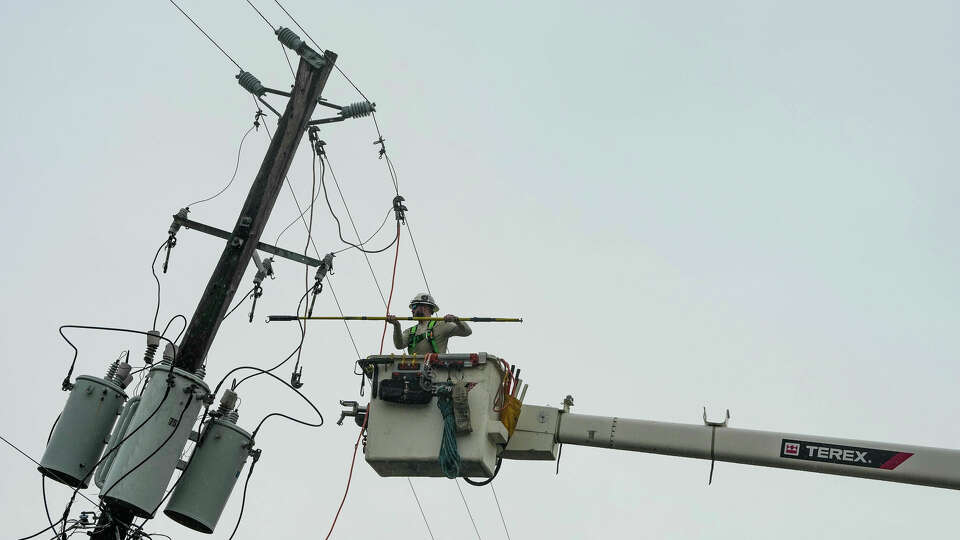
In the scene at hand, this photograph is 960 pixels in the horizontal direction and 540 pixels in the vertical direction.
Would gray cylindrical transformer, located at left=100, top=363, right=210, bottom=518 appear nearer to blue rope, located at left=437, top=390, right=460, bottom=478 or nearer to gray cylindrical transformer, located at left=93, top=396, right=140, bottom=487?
gray cylindrical transformer, located at left=93, top=396, right=140, bottom=487

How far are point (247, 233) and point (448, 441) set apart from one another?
2.57 metres

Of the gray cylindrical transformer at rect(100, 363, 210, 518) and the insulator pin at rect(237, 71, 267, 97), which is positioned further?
the insulator pin at rect(237, 71, 267, 97)

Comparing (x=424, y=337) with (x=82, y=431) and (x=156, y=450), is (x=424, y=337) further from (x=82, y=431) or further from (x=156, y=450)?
(x=82, y=431)

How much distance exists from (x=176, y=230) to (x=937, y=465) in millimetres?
6952

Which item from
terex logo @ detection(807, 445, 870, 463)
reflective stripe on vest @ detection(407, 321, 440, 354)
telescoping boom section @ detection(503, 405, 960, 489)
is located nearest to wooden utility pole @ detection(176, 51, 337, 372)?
reflective stripe on vest @ detection(407, 321, 440, 354)

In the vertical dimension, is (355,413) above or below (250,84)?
below

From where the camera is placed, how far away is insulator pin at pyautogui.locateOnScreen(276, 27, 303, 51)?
11.2 m

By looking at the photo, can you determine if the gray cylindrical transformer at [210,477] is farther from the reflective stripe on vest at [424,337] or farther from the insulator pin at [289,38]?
the insulator pin at [289,38]

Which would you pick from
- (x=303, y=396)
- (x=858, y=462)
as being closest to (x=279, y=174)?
(x=303, y=396)

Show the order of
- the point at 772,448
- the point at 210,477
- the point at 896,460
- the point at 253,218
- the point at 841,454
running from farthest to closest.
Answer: the point at 253,218
the point at 772,448
the point at 841,454
the point at 896,460
the point at 210,477

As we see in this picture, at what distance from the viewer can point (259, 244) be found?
10.5 m

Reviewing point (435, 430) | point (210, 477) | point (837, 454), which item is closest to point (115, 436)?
point (210, 477)

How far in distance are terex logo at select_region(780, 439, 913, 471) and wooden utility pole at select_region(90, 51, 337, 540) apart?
5059 mm

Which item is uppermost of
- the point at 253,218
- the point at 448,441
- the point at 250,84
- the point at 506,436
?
the point at 250,84
